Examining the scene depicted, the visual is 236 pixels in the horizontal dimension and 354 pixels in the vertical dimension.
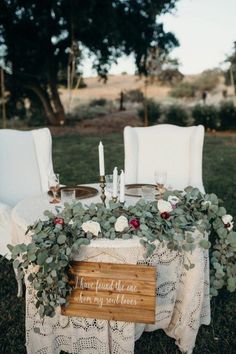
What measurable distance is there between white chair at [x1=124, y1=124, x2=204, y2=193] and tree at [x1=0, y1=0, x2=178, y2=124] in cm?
1020

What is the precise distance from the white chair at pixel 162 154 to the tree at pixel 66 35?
10.2 metres

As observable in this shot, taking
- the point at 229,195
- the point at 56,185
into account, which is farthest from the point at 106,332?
the point at 229,195

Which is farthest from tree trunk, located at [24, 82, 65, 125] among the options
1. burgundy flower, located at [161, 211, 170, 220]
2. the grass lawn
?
burgundy flower, located at [161, 211, 170, 220]

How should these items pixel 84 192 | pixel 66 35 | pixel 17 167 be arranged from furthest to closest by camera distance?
pixel 66 35 < pixel 17 167 < pixel 84 192

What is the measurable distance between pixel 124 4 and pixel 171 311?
46.6ft

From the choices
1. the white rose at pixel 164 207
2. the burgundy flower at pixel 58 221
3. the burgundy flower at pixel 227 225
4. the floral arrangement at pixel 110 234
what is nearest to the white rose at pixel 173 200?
the floral arrangement at pixel 110 234

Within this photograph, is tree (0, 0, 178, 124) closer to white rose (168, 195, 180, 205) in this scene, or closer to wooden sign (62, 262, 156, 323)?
white rose (168, 195, 180, 205)

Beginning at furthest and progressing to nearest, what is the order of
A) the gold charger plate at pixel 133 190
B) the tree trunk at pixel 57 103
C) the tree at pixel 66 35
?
the tree trunk at pixel 57 103 < the tree at pixel 66 35 < the gold charger plate at pixel 133 190

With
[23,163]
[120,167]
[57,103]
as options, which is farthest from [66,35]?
[23,163]

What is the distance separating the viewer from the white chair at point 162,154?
352cm

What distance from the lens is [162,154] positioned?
3572mm

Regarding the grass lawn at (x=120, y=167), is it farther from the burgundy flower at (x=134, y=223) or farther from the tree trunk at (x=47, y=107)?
the tree trunk at (x=47, y=107)

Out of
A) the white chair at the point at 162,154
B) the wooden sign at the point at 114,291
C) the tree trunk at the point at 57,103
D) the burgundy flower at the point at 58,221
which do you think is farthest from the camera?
the tree trunk at the point at 57,103

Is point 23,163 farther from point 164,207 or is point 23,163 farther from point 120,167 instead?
point 120,167
